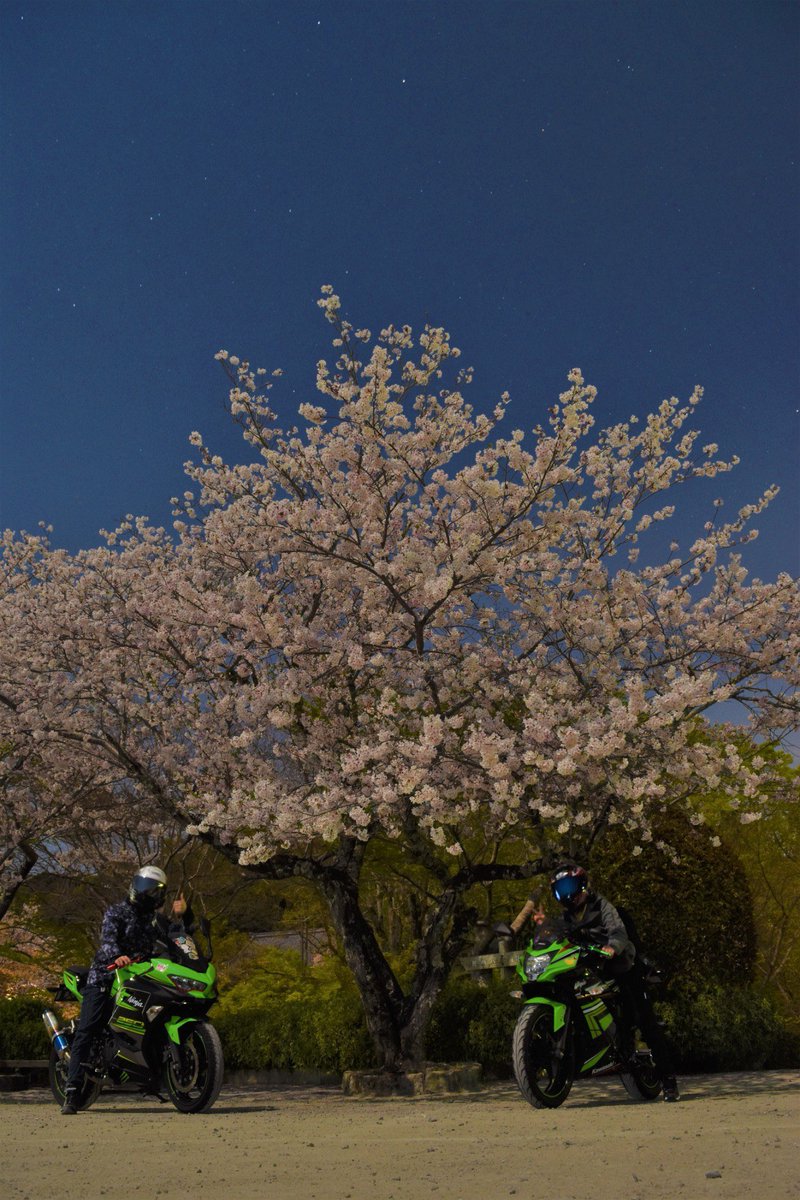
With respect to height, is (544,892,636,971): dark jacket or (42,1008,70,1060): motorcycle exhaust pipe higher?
(544,892,636,971): dark jacket

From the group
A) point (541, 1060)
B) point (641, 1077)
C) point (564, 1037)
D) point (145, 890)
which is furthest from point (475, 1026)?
point (145, 890)

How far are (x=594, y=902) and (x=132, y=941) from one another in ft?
12.8

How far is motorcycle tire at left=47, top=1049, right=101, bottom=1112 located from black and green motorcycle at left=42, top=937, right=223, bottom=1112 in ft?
1.81

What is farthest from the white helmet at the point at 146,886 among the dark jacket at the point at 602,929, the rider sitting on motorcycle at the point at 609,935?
the dark jacket at the point at 602,929

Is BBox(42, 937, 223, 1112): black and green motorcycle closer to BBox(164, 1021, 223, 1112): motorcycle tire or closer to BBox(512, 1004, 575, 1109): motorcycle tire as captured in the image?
BBox(164, 1021, 223, 1112): motorcycle tire

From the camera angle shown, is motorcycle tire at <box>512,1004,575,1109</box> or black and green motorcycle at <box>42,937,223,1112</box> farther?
black and green motorcycle at <box>42,937,223,1112</box>

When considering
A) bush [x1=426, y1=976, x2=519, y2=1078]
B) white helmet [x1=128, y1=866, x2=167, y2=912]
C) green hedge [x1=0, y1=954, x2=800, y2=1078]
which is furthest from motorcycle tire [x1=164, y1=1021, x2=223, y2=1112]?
green hedge [x1=0, y1=954, x2=800, y2=1078]

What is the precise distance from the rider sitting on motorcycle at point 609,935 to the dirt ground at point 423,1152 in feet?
2.14

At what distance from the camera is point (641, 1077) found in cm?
910

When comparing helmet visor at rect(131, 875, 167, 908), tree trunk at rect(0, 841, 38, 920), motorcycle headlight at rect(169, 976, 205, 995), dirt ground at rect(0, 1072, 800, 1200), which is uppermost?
tree trunk at rect(0, 841, 38, 920)

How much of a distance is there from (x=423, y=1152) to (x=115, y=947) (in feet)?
12.9

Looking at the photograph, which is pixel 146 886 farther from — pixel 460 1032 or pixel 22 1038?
pixel 22 1038

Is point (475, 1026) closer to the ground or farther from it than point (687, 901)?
closer to the ground

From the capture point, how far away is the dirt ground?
16.4ft
